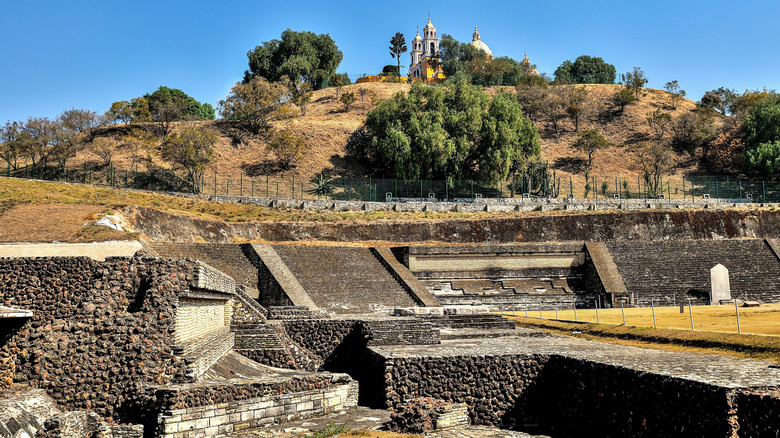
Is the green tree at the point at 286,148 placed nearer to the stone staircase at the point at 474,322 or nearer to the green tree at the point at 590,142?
the green tree at the point at 590,142

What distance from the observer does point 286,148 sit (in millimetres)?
57969

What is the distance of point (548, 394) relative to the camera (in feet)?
45.6

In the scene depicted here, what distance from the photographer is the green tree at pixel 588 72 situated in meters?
95.2

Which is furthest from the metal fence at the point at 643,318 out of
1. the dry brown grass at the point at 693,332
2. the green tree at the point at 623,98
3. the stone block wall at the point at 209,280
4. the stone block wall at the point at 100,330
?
the green tree at the point at 623,98

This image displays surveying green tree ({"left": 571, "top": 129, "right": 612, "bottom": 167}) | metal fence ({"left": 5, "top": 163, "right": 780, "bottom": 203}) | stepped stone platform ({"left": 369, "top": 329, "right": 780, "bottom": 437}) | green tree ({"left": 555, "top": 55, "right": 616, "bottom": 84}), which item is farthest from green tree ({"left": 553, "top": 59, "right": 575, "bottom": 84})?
stepped stone platform ({"left": 369, "top": 329, "right": 780, "bottom": 437})

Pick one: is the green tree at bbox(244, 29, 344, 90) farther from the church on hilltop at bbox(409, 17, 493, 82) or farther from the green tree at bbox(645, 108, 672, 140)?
the green tree at bbox(645, 108, 672, 140)

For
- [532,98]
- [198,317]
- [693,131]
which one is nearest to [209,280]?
[198,317]

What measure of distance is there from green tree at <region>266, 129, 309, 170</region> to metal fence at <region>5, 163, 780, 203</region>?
269 cm

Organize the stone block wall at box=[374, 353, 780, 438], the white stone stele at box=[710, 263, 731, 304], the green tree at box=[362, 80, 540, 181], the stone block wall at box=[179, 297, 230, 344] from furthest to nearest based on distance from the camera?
the green tree at box=[362, 80, 540, 181] < the white stone stele at box=[710, 263, 731, 304] < the stone block wall at box=[179, 297, 230, 344] < the stone block wall at box=[374, 353, 780, 438]

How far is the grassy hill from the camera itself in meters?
60.5

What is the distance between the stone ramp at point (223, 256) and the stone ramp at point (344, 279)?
191cm

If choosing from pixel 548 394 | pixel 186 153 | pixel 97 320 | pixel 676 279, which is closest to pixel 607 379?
pixel 548 394

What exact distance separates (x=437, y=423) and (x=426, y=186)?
3914 cm

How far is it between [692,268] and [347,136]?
4201cm
